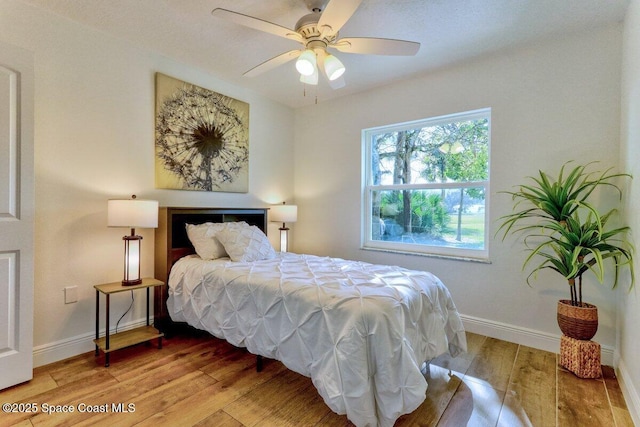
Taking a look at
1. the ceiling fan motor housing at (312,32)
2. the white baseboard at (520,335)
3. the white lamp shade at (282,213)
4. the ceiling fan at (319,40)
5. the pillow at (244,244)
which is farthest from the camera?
the white lamp shade at (282,213)

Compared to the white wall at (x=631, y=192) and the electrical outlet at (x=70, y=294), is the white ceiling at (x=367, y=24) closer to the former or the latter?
the white wall at (x=631, y=192)

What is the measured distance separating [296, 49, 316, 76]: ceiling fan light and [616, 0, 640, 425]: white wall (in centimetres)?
189

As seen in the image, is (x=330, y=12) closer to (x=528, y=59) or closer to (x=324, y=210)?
(x=528, y=59)

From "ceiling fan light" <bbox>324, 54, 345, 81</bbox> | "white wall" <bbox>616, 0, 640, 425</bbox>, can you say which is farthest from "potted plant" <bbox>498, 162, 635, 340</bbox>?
"ceiling fan light" <bbox>324, 54, 345, 81</bbox>

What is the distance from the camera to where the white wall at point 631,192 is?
170 centimetres

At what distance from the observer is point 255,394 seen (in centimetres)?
183

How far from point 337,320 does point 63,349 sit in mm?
2125

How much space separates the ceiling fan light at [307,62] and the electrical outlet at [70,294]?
2.29 m

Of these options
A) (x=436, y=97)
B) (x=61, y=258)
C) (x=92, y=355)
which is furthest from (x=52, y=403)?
(x=436, y=97)

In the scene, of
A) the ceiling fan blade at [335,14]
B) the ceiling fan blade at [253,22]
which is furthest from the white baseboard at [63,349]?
the ceiling fan blade at [335,14]

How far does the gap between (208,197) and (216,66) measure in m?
1.28

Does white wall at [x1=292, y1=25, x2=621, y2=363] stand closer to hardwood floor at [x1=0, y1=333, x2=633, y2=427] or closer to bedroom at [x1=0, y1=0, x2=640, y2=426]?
bedroom at [x1=0, y1=0, x2=640, y2=426]

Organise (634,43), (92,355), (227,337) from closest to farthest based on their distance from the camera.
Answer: (634,43) → (227,337) → (92,355)

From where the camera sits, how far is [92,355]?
230cm
